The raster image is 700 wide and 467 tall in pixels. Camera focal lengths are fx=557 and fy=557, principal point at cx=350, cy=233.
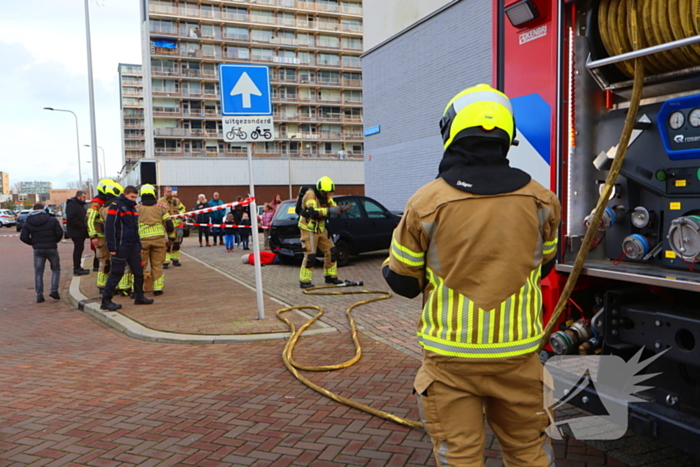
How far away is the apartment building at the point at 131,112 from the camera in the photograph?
98.6m

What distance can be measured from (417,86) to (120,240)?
15155 millimetres

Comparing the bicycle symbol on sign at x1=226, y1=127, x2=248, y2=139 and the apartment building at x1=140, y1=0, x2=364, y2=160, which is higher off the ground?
the apartment building at x1=140, y1=0, x2=364, y2=160

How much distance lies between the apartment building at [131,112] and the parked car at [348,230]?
92.8m

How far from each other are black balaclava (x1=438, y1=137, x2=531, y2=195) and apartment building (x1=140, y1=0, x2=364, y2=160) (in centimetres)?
6130

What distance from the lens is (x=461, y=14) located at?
18000 millimetres

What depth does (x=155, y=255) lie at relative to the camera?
9.66 metres

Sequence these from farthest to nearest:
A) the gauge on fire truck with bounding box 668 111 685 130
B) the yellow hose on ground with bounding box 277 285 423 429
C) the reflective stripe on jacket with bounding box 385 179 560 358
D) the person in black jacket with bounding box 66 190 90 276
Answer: the person in black jacket with bounding box 66 190 90 276 < the yellow hose on ground with bounding box 277 285 423 429 < the gauge on fire truck with bounding box 668 111 685 130 < the reflective stripe on jacket with bounding box 385 179 560 358

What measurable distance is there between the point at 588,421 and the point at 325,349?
2777 millimetres

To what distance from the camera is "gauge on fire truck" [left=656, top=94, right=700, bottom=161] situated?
8.89ft

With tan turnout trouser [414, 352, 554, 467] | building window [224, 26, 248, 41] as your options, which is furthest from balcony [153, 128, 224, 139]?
tan turnout trouser [414, 352, 554, 467]

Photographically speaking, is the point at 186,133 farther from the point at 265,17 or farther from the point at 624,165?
the point at 624,165

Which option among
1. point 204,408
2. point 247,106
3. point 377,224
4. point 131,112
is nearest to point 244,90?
point 247,106

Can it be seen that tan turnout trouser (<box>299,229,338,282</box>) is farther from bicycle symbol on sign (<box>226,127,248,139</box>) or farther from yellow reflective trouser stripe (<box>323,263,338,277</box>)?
bicycle symbol on sign (<box>226,127,248,139</box>)

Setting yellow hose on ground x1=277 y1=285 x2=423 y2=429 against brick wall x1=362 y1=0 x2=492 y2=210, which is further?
brick wall x1=362 y1=0 x2=492 y2=210
